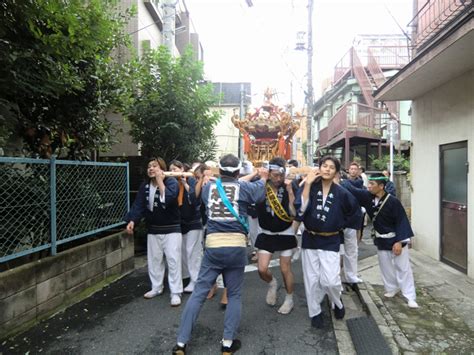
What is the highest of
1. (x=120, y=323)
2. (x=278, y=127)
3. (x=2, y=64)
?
(x=278, y=127)

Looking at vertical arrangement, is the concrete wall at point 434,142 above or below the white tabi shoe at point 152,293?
above

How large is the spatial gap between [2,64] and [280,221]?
335cm

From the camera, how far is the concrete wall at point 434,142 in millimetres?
5723

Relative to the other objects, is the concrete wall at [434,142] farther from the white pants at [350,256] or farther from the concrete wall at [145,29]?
the concrete wall at [145,29]

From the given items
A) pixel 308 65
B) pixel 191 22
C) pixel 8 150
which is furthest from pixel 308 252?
pixel 191 22

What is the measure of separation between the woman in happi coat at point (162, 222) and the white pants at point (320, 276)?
1817mm

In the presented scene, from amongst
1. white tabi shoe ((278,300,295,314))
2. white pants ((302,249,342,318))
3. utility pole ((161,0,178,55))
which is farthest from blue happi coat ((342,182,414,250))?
utility pole ((161,0,178,55))

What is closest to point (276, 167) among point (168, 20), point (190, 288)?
point (190, 288)

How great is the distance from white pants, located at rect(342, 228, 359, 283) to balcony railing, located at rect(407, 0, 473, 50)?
3.76 m

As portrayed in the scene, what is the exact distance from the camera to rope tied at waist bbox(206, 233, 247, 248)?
3.48 m

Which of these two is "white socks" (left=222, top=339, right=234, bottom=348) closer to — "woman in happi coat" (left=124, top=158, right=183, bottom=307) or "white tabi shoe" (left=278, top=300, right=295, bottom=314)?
"white tabi shoe" (left=278, top=300, right=295, bottom=314)

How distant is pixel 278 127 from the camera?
1224 centimetres

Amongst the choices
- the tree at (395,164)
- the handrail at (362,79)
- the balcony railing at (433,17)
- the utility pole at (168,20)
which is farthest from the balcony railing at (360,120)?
the utility pole at (168,20)

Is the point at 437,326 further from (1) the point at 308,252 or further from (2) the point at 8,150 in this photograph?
(2) the point at 8,150
